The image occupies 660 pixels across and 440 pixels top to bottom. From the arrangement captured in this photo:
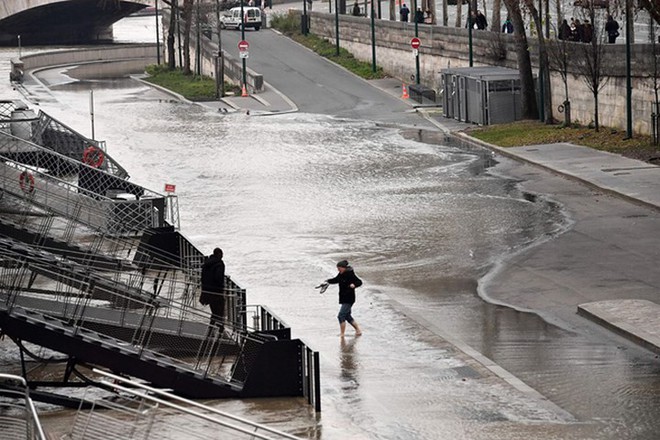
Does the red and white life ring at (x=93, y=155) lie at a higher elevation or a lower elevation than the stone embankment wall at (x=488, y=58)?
lower

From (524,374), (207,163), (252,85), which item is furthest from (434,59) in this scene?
(524,374)

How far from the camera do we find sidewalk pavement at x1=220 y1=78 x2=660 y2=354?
24.9 m

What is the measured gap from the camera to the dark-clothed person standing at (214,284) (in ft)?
81.4

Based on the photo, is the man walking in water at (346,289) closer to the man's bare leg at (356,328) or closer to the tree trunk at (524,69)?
the man's bare leg at (356,328)

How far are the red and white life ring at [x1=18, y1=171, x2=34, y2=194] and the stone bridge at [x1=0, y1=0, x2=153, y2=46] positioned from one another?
82.5 meters

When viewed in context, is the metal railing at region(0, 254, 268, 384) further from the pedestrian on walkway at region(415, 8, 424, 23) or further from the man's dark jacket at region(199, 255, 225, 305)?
the pedestrian on walkway at region(415, 8, 424, 23)

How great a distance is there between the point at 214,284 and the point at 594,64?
28731 mm

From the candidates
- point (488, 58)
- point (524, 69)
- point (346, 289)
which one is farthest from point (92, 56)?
point (346, 289)

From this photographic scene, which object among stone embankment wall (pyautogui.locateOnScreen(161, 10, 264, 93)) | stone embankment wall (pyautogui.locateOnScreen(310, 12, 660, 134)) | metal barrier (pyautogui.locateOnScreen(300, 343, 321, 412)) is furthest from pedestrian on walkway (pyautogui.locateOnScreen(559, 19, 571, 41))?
metal barrier (pyautogui.locateOnScreen(300, 343, 321, 412))

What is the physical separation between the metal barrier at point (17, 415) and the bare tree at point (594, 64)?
32.8m

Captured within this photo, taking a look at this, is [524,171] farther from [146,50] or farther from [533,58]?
[146,50]

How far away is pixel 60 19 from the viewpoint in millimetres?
129750

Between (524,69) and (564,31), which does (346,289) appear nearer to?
(524,69)

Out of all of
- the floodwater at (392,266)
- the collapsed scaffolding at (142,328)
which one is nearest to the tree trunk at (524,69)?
the floodwater at (392,266)
